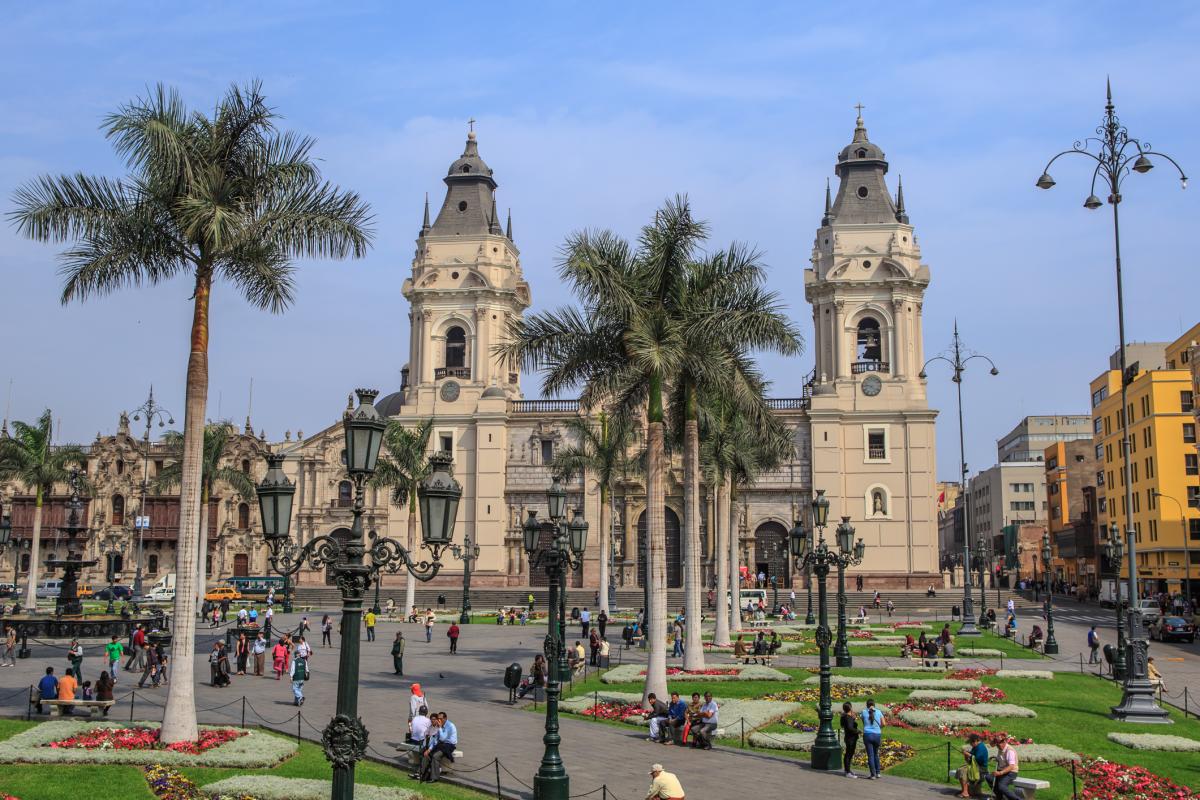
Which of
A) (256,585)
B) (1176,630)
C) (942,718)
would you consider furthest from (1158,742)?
(256,585)

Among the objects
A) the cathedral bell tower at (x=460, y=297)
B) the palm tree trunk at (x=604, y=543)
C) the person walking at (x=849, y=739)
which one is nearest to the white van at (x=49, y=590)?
the cathedral bell tower at (x=460, y=297)

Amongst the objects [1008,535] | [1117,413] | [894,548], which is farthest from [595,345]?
Answer: [1008,535]

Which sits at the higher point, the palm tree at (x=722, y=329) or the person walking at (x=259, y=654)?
the palm tree at (x=722, y=329)

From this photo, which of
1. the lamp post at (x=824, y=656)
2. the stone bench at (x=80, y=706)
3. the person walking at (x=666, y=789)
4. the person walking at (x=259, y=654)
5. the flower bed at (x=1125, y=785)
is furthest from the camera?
the person walking at (x=259, y=654)

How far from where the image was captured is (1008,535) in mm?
107750

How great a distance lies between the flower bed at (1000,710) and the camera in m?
23.7

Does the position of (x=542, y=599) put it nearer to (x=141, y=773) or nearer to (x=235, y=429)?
(x=235, y=429)

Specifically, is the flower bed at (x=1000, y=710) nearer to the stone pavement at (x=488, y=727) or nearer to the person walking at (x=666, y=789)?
the stone pavement at (x=488, y=727)

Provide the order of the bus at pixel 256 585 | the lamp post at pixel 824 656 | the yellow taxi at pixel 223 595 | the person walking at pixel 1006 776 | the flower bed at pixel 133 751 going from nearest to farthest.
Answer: the person walking at pixel 1006 776 < the flower bed at pixel 133 751 < the lamp post at pixel 824 656 < the yellow taxi at pixel 223 595 < the bus at pixel 256 585

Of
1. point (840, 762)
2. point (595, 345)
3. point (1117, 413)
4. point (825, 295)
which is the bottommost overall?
point (840, 762)

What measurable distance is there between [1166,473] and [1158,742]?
5138 cm

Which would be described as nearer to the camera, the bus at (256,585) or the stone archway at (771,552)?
the bus at (256,585)

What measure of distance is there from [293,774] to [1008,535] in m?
101

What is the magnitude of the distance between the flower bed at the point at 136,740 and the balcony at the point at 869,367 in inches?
2168
